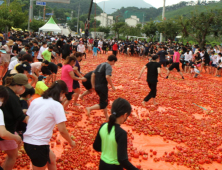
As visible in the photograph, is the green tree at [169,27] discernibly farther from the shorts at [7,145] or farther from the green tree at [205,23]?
the shorts at [7,145]

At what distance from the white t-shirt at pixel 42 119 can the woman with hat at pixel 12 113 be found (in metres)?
0.31

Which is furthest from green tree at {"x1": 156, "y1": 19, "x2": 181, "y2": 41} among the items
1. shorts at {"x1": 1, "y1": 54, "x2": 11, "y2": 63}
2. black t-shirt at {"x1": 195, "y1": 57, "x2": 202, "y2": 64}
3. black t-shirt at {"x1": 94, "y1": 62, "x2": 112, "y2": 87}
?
black t-shirt at {"x1": 94, "y1": 62, "x2": 112, "y2": 87}

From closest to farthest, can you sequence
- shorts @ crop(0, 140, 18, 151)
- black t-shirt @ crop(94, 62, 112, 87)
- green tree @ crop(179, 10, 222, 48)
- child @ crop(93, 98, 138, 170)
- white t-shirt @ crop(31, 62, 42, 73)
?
child @ crop(93, 98, 138, 170) < shorts @ crop(0, 140, 18, 151) < black t-shirt @ crop(94, 62, 112, 87) < white t-shirt @ crop(31, 62, 42, 73) < green tree @ crop(179, 10, 222, 48)

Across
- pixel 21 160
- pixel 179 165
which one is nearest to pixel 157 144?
pixel 179 165

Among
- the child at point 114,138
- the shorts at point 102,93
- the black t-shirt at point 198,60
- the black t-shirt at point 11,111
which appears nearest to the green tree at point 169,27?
the black t-shirt at point 198,60

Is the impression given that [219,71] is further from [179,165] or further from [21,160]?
[21,160]

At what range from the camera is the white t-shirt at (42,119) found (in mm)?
3045

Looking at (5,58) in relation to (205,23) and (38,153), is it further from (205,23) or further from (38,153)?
(205,23)

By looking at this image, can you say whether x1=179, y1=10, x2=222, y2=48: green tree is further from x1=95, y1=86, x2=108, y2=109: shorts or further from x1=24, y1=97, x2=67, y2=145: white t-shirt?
x1=24, y1=97, x2=67, y2=145: white t-shirt

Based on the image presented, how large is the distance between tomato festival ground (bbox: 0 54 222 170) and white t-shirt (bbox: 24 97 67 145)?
5.01 ft

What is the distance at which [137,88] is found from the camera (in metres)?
11.3

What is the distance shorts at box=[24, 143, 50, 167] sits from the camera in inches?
121

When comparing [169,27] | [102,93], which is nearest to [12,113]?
[102,93]

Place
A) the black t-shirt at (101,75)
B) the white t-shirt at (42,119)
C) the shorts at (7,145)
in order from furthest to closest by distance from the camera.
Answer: the black t-shirt at (101,75), the shorts at (7,145), the white t-shirt at (42,119)
